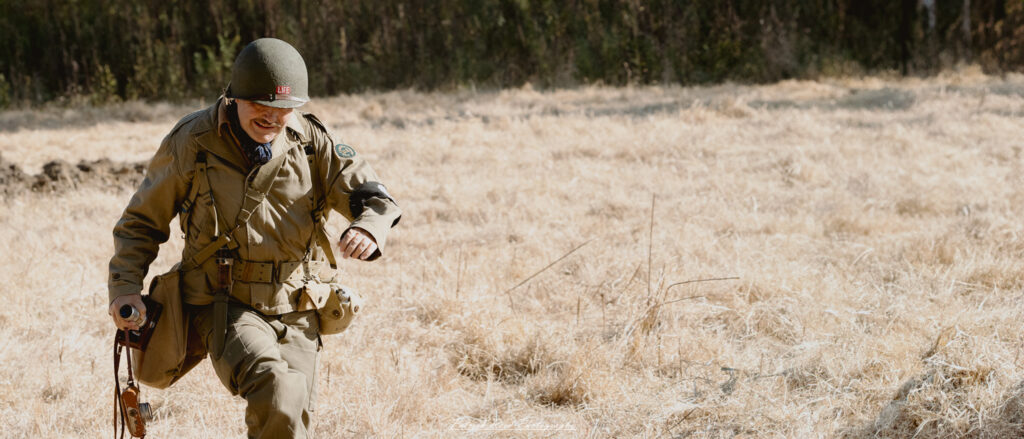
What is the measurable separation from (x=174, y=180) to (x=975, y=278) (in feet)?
13.3

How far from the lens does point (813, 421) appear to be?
3.33 metres

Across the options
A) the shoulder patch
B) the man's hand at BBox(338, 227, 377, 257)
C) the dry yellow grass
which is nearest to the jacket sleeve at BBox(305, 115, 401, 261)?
the shoulder patch

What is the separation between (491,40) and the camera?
49.9 ft

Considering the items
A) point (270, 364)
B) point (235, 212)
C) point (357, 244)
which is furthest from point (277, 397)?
point (235, 212)

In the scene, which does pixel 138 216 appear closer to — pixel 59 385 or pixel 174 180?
pixel 174 180

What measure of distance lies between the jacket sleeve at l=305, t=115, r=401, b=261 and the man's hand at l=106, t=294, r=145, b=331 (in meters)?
0.58

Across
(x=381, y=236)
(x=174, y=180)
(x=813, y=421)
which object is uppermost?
(x=174, y=180)

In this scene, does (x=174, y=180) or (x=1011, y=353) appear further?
(x=1011, y=353)

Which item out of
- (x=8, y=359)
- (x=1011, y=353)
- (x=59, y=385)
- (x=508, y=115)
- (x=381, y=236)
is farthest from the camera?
(x=508, y=115)

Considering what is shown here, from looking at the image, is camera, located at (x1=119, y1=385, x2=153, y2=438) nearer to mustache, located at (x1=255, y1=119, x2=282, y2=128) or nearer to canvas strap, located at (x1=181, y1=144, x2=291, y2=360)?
canvas strap, located at (x1=181, y1=144, x2=291, y2=360)

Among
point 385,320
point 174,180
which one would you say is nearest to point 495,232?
point 385,320

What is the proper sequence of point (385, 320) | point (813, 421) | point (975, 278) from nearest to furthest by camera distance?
1. point (813, 421)
2. point (385, 320)
3. point (975, 278)

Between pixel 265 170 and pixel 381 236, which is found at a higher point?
pixel 265 170

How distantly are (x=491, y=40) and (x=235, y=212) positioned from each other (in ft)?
42.4
